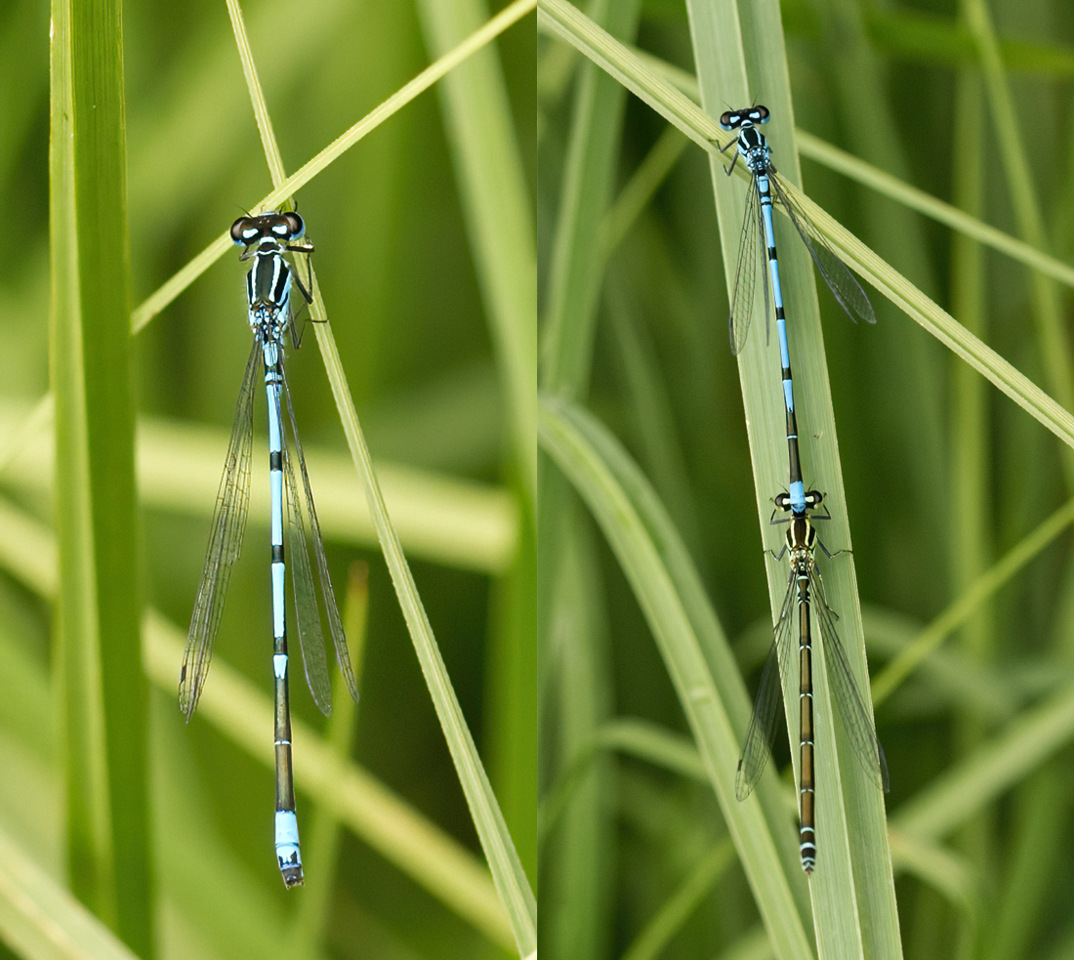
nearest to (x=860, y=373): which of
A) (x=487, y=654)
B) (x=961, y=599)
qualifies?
(x=961, y=599)

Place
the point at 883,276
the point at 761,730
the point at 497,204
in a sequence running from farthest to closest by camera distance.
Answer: the point at 497,204 < the point at 761,730 < the point at 883,276

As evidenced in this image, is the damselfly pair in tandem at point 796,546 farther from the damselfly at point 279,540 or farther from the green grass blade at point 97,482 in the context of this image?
the green grass blade at point 97,482

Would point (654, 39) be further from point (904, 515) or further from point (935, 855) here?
point (935, 855)

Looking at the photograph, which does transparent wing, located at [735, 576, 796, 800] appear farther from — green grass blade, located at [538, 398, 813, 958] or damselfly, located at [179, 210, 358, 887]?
damselfly, located at [179, 210, 358, 887]

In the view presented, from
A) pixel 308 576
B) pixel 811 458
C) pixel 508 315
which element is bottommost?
pixel 308 576

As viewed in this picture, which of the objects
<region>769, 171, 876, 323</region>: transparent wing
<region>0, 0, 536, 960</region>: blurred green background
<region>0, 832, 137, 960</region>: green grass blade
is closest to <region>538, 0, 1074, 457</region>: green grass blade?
<region>769, 171, 876, 323</region>: transparent wing

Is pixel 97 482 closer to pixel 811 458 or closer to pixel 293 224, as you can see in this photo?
pixel 293 224

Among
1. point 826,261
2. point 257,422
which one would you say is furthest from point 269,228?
point 826,261
